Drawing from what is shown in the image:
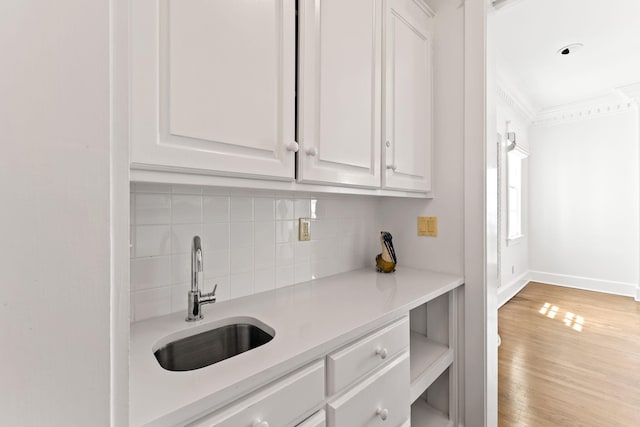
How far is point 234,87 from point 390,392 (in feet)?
3.68

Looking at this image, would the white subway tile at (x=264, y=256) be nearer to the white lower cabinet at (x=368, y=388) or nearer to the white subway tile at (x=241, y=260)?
the white subway tile at (x=241, y=260)

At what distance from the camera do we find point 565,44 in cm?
281

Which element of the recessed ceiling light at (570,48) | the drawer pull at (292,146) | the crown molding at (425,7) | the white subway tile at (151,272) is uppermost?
the recessed ceiling light at (570,48)

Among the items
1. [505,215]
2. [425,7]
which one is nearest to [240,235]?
[425,7]

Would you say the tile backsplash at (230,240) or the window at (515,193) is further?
the window at (515,193)

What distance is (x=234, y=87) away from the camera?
33.8 inches

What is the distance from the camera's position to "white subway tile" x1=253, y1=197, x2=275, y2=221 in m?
1.30

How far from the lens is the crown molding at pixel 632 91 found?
3.64 meters

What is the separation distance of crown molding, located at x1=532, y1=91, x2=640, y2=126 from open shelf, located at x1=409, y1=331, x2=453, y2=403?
4.52m

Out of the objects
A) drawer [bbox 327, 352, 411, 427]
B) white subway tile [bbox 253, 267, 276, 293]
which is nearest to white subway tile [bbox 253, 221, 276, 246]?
white subway tile [bbox 253, 267, 276, 293]

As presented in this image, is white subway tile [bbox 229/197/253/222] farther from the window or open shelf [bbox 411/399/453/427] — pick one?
the window

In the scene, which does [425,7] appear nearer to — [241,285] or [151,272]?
[241,285]

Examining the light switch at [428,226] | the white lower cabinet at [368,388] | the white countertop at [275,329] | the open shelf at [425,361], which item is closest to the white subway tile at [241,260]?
the white countertop at [275,329]

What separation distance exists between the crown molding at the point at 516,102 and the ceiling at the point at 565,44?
7cm
